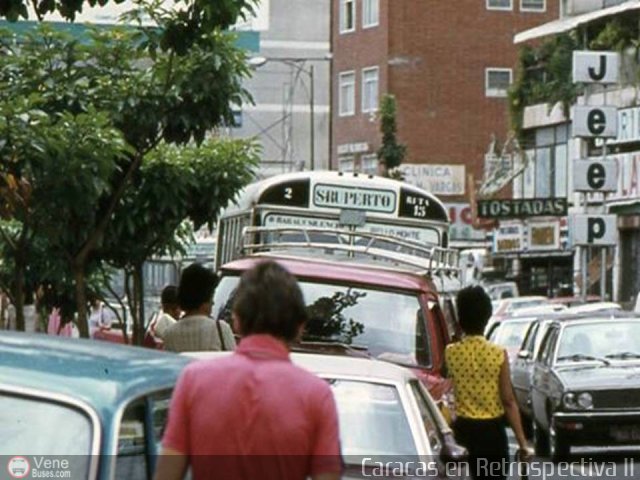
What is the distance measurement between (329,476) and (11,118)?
12.2 metres

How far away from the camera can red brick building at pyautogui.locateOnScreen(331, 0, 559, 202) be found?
7450 cm

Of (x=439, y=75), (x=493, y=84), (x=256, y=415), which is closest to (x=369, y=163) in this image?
(x=439, y=75)

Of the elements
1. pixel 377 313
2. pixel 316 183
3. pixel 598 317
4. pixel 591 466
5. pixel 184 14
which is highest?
pixel 184 14

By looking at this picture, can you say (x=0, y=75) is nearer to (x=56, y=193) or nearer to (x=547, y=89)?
(x=56, y=193)

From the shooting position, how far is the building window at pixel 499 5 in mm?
76188

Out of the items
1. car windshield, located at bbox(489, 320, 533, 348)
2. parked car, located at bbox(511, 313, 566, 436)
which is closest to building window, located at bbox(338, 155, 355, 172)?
car windshield, located at bbox(489, 320, 533, 348)

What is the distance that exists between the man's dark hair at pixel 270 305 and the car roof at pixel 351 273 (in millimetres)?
10738

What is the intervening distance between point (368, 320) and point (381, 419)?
7.00m

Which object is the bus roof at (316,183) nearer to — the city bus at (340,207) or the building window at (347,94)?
the city bus at (340,207)

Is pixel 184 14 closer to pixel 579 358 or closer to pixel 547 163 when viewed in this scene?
pixel 579 358

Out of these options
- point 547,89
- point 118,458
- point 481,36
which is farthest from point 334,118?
point 118,458

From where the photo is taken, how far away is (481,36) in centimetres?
7619

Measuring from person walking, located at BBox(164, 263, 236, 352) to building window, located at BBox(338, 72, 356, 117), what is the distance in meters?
62.7

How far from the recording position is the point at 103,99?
846 inches
